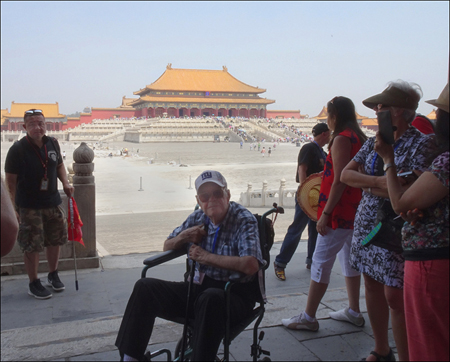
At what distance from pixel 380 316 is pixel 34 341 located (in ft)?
6.34

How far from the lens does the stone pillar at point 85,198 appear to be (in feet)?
13.3

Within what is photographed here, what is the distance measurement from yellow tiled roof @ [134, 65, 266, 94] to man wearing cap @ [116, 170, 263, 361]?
5875cm

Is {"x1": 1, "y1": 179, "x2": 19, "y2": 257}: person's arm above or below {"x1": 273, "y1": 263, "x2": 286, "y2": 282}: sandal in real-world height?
above

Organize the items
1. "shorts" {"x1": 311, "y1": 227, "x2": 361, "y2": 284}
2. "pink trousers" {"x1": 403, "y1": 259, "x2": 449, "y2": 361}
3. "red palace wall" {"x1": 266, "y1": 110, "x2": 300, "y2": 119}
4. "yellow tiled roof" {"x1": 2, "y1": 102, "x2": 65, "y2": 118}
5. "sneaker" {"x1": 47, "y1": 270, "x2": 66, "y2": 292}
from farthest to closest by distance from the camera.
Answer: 1. "red palace wall" {"x1": 266, "y1": 110, "x2": 300, "y2": 119}
2. "yellow tiled roof" {"x1": 2, "y1": 102, "x2": 65, "y2": 118}
3. "sneaker" {"x1": 47, "y1": 270, "x2": 66, "y2": 292}
4. "shorts" {"x1": 311, "y1": 227, "x2": 361, "y2": 284}
5. "pink trousers" {"x1": 403, "y1": 259, "x2": 449, "y2": 361}

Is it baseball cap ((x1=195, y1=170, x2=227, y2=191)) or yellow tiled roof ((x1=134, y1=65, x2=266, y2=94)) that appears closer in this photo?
baseball cap ((x1=195, y1=170, x2=227, y2=191))

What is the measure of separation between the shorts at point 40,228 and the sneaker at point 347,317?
85.6 inches

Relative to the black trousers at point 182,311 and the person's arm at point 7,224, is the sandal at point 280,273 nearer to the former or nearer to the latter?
the black trousers at point 182,311

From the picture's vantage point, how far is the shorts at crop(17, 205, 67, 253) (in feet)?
11.0

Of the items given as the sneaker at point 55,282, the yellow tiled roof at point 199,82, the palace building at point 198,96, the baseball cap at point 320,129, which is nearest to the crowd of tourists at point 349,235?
the sneaker at point 55,282

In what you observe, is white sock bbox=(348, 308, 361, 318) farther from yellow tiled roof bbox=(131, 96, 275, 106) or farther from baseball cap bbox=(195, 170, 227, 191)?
yellow tiled roof bbox=(131, 96, 275, 106)

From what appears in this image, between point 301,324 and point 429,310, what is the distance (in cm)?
132

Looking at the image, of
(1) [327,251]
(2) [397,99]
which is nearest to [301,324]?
(1) [327,251]

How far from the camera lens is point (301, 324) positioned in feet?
8.71

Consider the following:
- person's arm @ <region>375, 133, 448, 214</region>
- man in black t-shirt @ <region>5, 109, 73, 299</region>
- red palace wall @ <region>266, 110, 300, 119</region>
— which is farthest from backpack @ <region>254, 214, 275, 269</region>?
red palace wall @ <region>266, 110, 300, 119</region>
